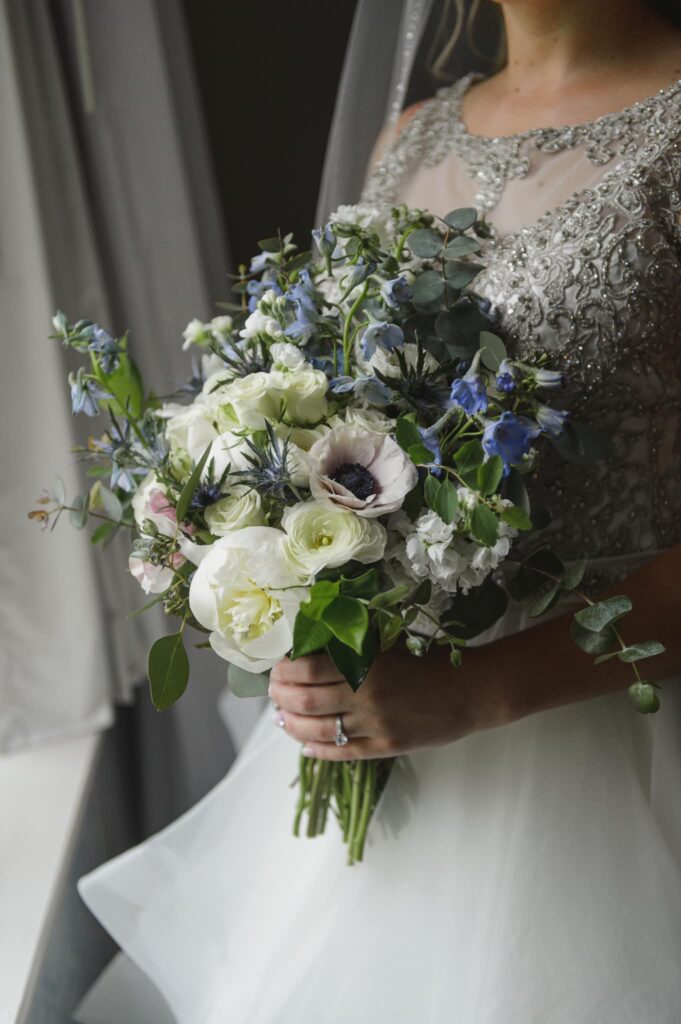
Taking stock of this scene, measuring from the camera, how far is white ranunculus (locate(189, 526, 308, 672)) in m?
0.72

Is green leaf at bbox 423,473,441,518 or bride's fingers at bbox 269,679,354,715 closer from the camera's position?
green leaf at bbox 423,473,441,518

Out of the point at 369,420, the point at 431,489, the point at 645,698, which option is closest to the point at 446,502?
the point at 431,489

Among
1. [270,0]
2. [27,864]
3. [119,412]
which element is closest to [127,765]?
[27,864]

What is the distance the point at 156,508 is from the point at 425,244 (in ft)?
1.13

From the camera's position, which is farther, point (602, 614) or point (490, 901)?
point (490, 901)

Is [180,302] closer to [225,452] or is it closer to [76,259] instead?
[76,259]

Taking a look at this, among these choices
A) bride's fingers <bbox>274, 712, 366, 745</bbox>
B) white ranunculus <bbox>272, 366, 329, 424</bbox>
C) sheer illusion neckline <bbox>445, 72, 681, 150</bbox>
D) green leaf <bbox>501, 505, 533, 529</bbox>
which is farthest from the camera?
sheer illusion neckline <bbox>445, 72, 681, 150</bbox>

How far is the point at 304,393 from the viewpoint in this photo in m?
0.76

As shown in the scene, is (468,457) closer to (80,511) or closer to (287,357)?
(287,357)

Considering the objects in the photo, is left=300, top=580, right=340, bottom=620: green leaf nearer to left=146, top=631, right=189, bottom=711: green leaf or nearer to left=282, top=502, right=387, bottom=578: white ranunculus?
left=282, top=502, right=387, bottom=578: white ranunculus

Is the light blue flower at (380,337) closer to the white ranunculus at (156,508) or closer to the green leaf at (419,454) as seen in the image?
the green leaf at (419,454)

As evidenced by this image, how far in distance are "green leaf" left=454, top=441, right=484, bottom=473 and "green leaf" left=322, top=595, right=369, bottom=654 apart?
13 cm

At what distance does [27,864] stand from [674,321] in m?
1.08

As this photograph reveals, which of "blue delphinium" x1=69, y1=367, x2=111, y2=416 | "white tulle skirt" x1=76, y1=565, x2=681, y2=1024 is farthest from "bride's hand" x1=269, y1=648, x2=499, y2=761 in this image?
"blue delphinium" x1=69, y1=367, x2=111, y2=416
